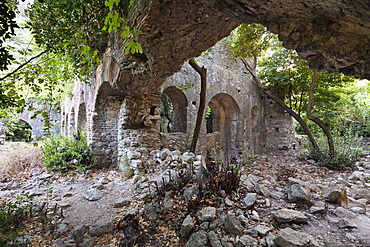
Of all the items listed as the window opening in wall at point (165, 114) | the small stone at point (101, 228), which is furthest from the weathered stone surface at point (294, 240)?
the window opening in wall at point (165, 114)

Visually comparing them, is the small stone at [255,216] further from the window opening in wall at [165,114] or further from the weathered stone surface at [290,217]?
the window opening in wall at [165,114]

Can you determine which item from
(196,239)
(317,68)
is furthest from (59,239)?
(317,68)

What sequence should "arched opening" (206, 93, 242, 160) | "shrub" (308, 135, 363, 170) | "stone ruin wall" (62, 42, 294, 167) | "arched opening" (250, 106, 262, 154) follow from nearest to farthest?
"stone ruin wall" (62, 42, 294, 167) < "shrub" (308, 135, 363, 170) < "arched opening" (206, 93, 242, 160) < "arched opening" (250, 106, 262, 154)

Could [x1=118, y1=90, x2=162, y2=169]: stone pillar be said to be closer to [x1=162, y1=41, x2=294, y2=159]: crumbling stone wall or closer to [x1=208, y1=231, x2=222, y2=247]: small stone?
[x1=162, y1=41, x2=294, y2=159]: crumbling stone wall

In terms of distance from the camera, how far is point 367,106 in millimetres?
7125

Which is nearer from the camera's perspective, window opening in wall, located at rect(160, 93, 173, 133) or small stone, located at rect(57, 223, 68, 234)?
small stone, located at rect(57, 223, 68, 234)

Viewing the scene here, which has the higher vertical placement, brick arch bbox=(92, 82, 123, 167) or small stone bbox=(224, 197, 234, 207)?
brick arch bbox=(92, 82, 123, 167)

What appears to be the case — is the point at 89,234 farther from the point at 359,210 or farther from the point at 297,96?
the point at 297,96

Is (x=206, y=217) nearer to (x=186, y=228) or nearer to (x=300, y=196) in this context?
(x=186, y=228)

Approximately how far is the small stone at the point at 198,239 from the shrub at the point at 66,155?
162 inches

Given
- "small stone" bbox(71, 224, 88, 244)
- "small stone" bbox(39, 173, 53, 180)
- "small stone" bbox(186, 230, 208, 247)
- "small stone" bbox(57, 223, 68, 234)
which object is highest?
"small stone" bbox(186, 230, 208, 247)

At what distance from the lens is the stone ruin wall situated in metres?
4.89

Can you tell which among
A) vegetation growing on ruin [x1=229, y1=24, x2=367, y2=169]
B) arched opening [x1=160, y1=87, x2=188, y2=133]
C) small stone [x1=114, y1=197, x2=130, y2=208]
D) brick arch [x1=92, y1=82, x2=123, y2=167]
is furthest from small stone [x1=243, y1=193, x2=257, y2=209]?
vegetation growing on ruin [x1=229, y1=24, x2=367, y2=169]

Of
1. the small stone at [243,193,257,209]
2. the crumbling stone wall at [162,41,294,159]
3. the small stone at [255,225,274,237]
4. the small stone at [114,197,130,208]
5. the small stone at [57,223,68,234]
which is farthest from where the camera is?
→ the crumbling stone wall at [162,41,294,159]
